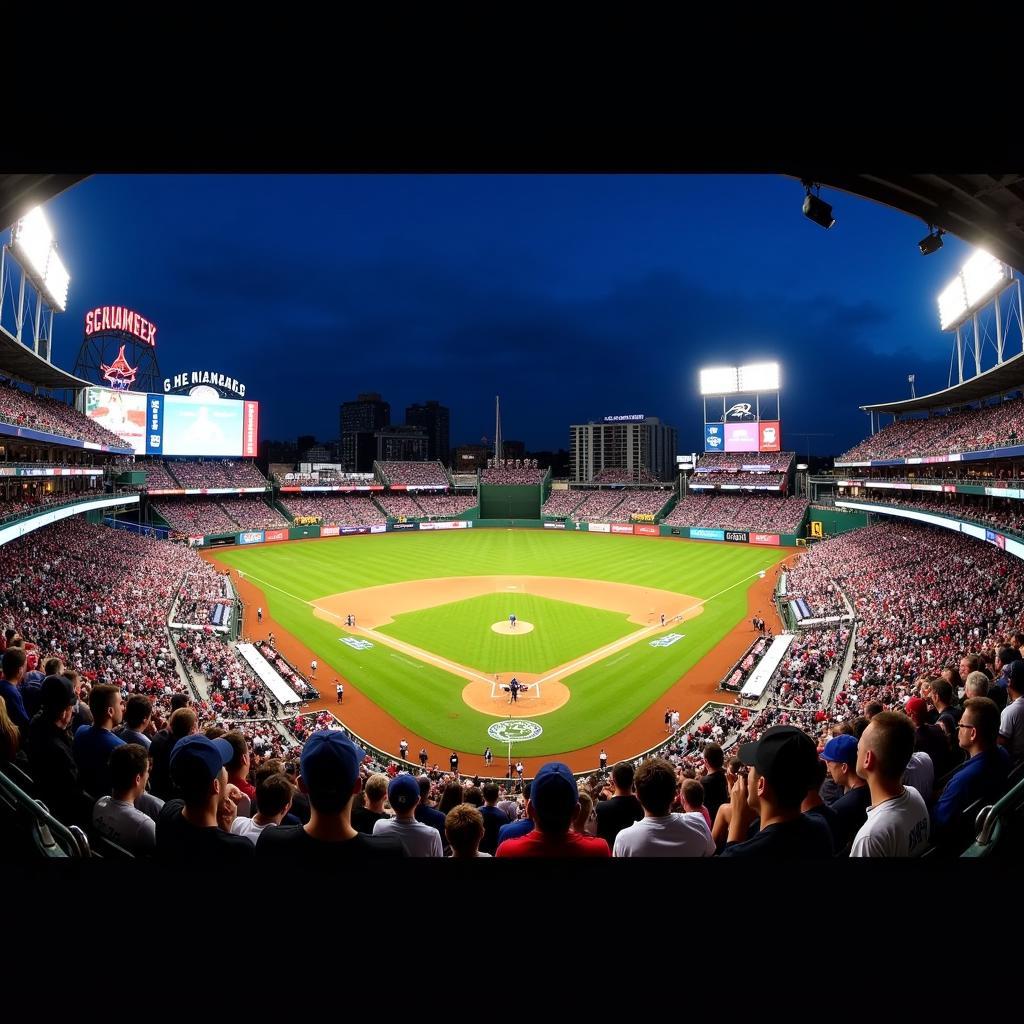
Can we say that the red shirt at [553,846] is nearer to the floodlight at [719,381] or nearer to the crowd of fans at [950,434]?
the crowd of fans at [950,434]

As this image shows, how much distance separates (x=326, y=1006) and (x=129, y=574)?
3238cm

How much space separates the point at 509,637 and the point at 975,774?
23.4 metres

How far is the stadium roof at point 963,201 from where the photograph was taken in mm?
5367

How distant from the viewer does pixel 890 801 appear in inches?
129

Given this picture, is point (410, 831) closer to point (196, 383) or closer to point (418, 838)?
point (418, 838)

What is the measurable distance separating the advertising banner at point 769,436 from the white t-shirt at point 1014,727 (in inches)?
2545

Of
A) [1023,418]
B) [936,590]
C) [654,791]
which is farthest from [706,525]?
[654,791]

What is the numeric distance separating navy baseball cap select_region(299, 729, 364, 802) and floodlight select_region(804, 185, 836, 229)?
21.8 ft

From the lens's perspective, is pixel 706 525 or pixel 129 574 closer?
pixel 129 574

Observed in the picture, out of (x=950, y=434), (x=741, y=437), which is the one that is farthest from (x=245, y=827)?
(x=741, y=437)

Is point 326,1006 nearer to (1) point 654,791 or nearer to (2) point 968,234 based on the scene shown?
(1) point 654,791

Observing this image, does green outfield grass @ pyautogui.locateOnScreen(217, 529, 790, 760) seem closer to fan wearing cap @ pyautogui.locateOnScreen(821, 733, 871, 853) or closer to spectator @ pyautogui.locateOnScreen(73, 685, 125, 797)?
spectator @ pyautogui.locateOnScreen(73, 685, 125, 797)
